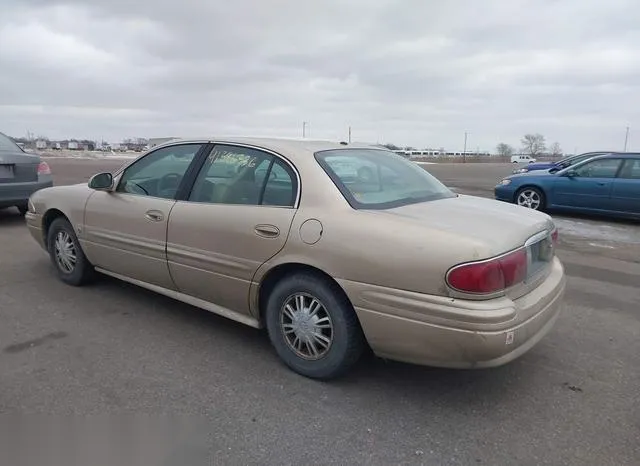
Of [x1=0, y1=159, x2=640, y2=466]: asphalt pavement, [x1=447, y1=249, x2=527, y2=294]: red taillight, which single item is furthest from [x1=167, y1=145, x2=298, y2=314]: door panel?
[x1=447, y1=249, x2=527, y2=294]: red taillight

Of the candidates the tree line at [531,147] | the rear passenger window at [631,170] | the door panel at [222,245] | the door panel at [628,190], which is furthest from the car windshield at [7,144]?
the tree line at [531,147]

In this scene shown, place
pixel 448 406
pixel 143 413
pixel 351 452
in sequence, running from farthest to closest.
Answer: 1. pixel 448 406
2. pixel 143 413
3. pixel 351 452

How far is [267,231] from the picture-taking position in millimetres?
3158

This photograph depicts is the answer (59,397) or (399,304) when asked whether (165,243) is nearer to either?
(59,397)

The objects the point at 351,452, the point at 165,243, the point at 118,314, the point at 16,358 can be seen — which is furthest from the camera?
the point at 118,314

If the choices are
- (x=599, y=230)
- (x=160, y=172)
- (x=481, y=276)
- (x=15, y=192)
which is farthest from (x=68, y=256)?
(x=599, y=230)

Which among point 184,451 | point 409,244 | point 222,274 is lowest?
point 184,451

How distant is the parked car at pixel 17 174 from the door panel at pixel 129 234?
4.06 m

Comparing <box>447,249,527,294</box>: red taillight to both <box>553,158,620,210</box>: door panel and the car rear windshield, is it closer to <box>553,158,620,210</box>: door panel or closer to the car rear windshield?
the car rear windshield

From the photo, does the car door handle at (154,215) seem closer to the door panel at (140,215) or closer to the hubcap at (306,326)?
the door panel at (140,215)

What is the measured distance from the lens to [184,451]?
2.40 metres

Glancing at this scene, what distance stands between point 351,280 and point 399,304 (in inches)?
12.2

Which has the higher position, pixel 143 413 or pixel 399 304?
pixel 399 304

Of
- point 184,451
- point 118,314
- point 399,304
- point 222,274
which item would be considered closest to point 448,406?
point 399,304
